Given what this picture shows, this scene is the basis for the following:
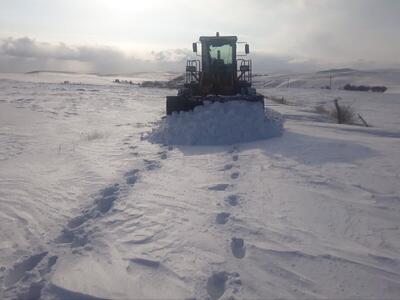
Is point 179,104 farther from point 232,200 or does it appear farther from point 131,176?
point 232,200

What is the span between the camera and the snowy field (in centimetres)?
321

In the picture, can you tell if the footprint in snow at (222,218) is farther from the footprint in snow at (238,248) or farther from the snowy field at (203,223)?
the footprint in snow at (238,248)

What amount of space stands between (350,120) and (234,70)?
594cm

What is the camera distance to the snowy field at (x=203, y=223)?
321 centimetres

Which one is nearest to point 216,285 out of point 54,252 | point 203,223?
point 203,223

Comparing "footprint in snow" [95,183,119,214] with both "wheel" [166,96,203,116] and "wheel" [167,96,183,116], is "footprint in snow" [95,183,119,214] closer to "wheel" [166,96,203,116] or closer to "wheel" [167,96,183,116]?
"wheel" [166,96,203,116]

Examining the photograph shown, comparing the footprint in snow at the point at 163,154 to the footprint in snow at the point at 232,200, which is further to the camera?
the footprint in snow at the point at 163,154

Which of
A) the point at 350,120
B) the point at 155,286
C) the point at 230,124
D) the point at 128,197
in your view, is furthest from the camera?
the point at 350,120

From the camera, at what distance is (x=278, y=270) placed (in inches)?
133

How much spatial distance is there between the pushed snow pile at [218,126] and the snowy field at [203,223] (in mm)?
905

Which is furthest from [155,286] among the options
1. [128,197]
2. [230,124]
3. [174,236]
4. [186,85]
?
[186,85]

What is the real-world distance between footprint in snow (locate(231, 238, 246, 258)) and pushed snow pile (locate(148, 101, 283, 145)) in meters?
5.07

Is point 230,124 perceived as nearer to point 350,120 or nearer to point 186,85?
point 186,85

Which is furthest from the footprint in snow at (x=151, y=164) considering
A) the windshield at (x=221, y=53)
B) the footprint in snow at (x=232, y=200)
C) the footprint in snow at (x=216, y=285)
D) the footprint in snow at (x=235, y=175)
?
the windshield at (x=221, y=53)
